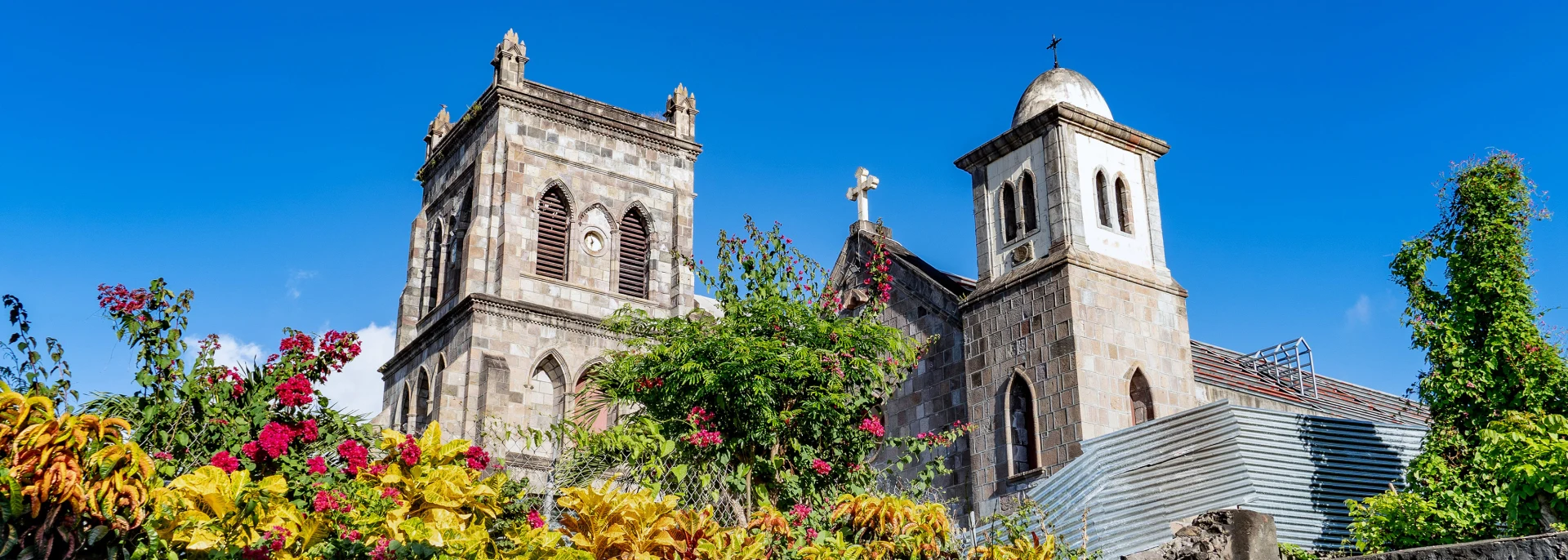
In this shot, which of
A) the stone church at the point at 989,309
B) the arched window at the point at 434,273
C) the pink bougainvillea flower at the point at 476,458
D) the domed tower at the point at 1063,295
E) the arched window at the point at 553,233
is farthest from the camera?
the arched window at the point at 434,273

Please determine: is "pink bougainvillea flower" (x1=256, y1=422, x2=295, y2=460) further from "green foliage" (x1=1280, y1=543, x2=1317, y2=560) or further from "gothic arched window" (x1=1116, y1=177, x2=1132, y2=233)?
"gothic arched window" (x1=1116, y1=177, x2=1132, y2=233)

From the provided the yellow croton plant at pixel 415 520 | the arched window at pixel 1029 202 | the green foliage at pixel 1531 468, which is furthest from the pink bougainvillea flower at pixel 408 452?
the arched window at pixel 1029 202

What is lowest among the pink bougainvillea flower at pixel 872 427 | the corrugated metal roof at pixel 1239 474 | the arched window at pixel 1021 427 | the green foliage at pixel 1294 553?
the green foliage at pixel 1294 553

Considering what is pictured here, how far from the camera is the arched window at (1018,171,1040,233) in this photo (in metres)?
19.1

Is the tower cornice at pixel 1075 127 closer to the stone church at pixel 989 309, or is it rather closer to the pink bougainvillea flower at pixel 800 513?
the stone church at pixel 989 309

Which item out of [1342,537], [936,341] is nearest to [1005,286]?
[936,341]

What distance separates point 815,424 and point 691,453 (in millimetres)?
1384

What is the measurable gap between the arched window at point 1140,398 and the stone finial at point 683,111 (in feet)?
56.7

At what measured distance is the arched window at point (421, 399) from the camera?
94.0 feet

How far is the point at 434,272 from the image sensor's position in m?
31.4

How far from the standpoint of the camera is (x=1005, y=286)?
1881cm

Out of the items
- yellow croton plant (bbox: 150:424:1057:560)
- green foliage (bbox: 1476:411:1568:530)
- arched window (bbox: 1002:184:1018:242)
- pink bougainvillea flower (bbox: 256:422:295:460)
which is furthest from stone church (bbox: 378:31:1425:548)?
pink bougainvillea flower (bbox: 256:422:295:460)

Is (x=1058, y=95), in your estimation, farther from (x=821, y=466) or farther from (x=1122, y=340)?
(x=821, y=466)

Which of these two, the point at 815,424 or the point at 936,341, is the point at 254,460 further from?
the point at 936,341
